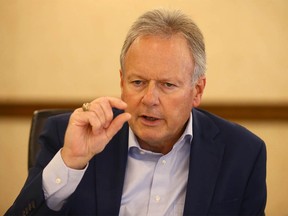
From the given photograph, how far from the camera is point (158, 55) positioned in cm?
167

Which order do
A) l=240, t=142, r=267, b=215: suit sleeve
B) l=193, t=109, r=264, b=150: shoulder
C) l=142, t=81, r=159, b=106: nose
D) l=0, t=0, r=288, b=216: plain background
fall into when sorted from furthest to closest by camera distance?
1. l=0, t=0, r=288, b=216: plain background
2. l=193, t=109, r=264, b=150: shoulder
3. l=240, t=142, r=267, b=215: suit sleeve
4. l=142, t=81, r=159, b=106: nose

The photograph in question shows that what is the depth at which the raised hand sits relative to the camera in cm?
152

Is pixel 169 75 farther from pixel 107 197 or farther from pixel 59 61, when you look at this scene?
pixel 59 61

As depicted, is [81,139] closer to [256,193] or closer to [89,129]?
[89,129]

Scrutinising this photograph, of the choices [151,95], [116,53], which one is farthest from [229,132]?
[116,53]

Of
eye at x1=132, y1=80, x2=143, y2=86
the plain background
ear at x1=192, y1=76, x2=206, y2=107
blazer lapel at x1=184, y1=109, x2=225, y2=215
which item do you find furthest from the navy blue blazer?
the plain background

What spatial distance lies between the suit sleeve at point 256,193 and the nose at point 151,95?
Answer: 0.52 metres

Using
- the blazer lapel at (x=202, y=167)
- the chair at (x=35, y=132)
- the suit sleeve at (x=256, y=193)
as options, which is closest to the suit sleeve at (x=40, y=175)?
the chair at (x=35, y=132)

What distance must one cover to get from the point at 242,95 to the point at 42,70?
1.52m

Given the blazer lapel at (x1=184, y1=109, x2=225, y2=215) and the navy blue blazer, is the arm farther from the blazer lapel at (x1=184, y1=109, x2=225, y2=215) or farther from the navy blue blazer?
the blazer lapel at (x1=184, y1=109, x2=225, y2=215)

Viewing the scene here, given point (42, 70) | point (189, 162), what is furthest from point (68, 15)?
point (189, 162)

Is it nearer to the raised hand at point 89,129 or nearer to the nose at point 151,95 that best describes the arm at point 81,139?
the raised hand at point 89,129

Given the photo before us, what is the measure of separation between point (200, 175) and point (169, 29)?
0.58 meters

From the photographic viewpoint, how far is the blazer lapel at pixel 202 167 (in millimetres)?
1701
